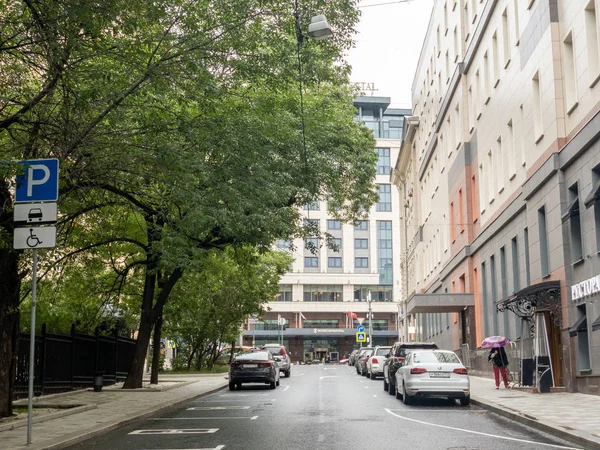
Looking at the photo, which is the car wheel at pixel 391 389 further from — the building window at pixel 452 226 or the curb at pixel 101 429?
the building window at pixel 452 226

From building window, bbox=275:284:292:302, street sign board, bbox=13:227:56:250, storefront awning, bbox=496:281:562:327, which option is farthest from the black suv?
building window, bbox=275:284:292:302

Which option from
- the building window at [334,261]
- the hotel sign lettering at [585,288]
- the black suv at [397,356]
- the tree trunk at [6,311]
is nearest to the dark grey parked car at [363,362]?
the black suv at [397,356]

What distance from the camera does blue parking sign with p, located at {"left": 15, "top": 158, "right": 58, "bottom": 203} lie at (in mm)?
12062

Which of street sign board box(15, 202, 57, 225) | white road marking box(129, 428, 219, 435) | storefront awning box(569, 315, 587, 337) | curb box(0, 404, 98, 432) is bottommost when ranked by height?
white road marking box(129, 428, 219, 435)

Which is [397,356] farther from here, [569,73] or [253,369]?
[569,73]

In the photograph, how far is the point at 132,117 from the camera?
14.9 metres

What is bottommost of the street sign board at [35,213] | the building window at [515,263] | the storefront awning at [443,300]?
the street sign board at [35,213]

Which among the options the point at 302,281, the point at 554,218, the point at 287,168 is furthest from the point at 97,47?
the point at 302,281

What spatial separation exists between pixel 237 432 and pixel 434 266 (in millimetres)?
42238

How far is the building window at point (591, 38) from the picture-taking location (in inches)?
829

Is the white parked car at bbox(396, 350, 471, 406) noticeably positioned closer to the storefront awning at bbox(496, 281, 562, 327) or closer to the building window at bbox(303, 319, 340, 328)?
the storefront awning at bbox(496, 281, 562, 327)

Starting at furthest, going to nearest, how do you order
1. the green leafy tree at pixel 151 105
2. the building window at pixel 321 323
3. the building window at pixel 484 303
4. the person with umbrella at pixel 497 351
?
1. the building window at pixel 321 323
2. the building window at pixel 484 303
3. the person with umbrella at pixel 497 351
4. the green leafy tree at pixel 151 105

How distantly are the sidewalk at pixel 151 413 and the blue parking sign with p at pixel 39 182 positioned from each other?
3740 mm

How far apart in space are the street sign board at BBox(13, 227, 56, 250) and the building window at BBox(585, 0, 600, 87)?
15.3 meters
